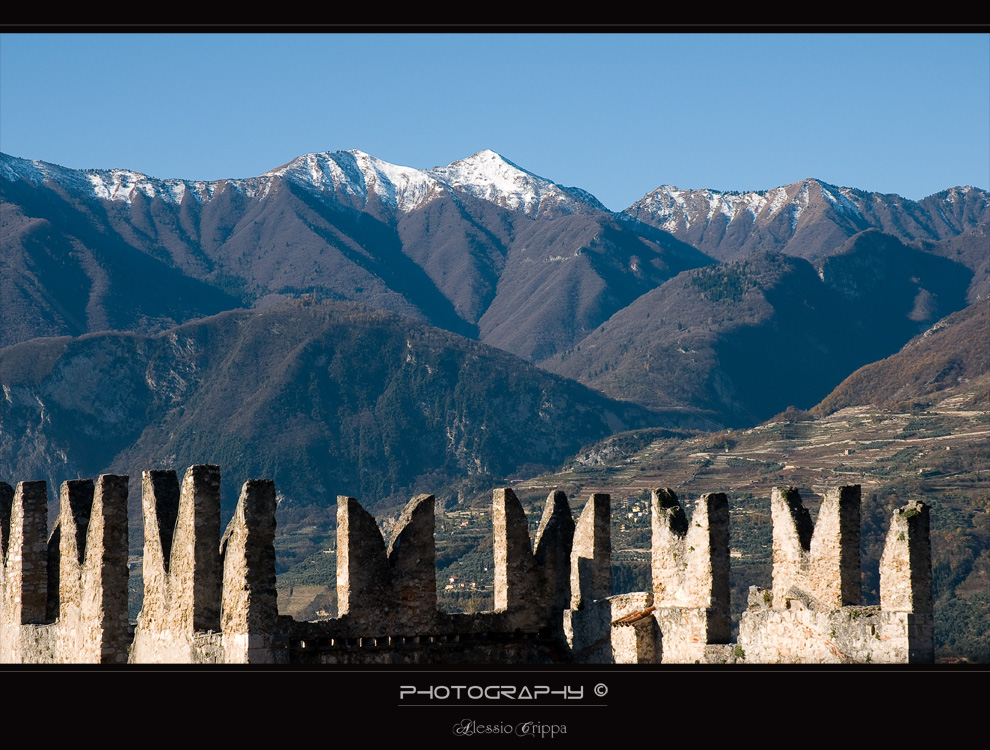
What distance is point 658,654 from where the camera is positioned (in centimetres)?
2769

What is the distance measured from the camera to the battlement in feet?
81.9

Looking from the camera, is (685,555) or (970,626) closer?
(685,555)

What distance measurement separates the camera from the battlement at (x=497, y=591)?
25.0m

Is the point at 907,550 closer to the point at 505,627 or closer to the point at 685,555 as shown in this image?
the point at 685,555

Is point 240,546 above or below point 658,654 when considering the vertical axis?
above

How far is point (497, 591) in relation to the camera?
102ft

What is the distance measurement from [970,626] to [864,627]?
6696 centimetres
